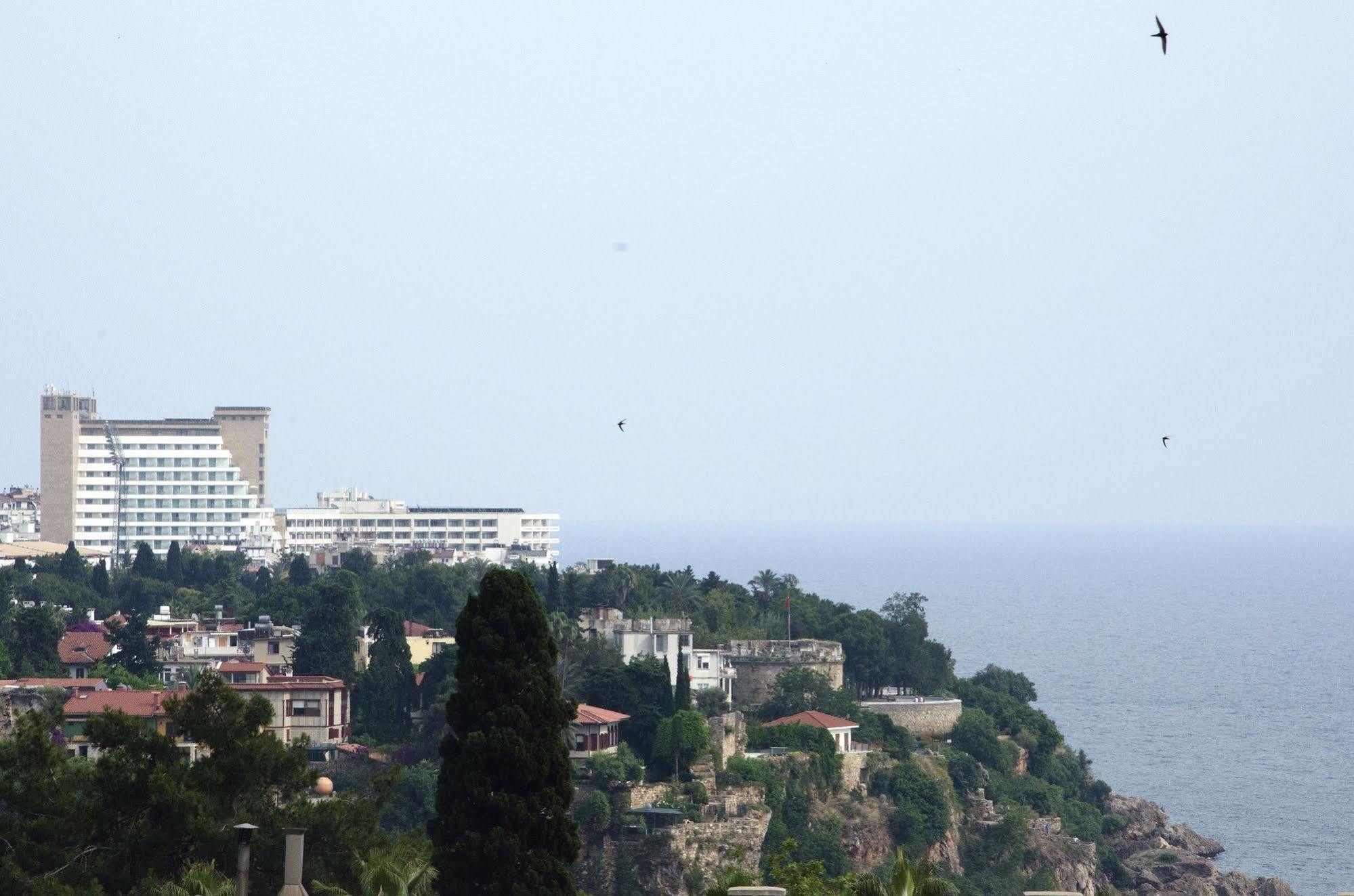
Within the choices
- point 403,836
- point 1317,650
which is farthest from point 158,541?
point 403,836

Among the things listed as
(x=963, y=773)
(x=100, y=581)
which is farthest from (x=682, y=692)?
(x=100, y=581)

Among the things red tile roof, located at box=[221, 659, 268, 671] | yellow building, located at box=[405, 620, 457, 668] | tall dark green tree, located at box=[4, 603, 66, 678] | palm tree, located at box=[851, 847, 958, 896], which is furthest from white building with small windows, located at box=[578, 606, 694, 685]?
palm tree, located at box=[851, 847, 958, 896]

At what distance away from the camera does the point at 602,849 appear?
57812 mm

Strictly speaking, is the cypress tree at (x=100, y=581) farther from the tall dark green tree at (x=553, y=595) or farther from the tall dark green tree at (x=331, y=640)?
the tall dark green tree at (x=331, y=640)

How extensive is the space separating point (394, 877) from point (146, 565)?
95780mm

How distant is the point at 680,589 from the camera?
9056cm

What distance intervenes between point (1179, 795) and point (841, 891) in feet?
222

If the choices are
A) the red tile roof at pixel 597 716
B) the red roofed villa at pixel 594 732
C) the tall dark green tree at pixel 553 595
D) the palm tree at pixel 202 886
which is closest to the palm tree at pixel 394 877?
the palm tree at pixel 202 886

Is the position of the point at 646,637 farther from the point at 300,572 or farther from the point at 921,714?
the point at 300,572

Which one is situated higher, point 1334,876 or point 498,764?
point 498,764

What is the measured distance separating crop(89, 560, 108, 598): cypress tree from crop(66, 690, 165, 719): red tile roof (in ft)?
144

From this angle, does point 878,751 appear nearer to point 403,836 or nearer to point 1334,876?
point 1334,876

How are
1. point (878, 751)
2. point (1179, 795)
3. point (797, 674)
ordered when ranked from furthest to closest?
point (1179, 795) < point (797, 674) < point (878, 751)

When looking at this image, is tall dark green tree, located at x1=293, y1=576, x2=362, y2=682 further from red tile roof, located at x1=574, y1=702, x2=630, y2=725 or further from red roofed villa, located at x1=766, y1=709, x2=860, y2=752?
red roofed villa, located at x1=766, y1=709, x2=860, y2=752
